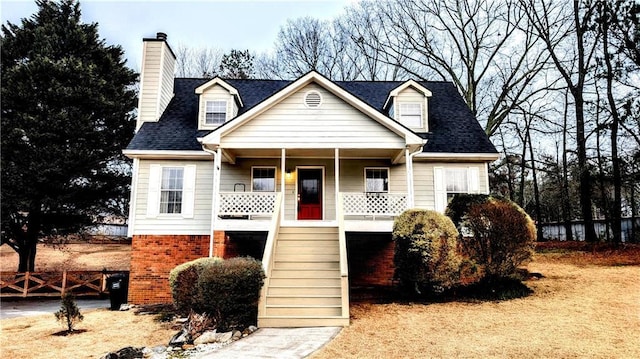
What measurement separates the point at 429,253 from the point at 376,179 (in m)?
5.16

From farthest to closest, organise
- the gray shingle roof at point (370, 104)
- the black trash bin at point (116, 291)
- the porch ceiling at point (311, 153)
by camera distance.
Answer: the gray shingle roof at point (370, 104)
the porch ceiling at point (311, 153)
the black trash bin at point (116, 291)

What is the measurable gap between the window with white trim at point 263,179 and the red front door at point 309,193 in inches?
38.1

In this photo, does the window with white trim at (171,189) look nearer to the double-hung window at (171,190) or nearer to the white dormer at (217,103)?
the double-hung window at (171,190)

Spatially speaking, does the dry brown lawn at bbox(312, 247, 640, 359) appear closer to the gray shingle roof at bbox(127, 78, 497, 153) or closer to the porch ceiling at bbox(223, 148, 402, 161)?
the porch ceiling at bbox(223, 148, 402, 161)

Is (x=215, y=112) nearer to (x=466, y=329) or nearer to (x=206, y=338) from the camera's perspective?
(x=206, y=338)

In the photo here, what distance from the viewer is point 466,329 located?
766 cm

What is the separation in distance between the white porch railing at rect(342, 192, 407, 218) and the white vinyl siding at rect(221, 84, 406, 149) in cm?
156

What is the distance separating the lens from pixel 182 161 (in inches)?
553

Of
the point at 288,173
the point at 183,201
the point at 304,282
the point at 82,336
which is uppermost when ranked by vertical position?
the point at 288,173

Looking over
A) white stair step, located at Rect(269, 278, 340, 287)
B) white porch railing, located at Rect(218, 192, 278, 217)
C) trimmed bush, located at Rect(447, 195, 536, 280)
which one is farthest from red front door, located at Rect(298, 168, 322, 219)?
trimmed bush, located at Rect(447, 195, 536, 280)

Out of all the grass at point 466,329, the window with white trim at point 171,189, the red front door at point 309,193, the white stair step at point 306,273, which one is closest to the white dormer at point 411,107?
the red front door at point 309,193

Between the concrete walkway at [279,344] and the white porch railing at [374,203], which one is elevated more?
the white porch railing at [374,203]

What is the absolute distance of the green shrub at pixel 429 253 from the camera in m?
9.86

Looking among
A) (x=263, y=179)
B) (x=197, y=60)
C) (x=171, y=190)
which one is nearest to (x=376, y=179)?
(x=263, y=179)
